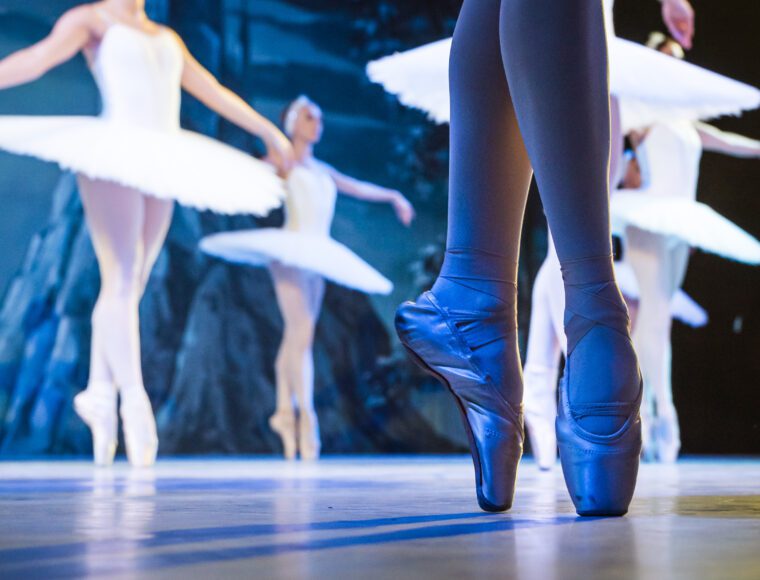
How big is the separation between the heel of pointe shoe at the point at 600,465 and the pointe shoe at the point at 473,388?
0.06m

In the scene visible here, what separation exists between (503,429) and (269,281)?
15.5 feet

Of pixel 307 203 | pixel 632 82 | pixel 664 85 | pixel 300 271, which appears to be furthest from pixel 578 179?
pixel 307 203

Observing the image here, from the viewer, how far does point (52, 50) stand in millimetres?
3164

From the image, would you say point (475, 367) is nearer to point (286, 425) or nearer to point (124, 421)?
point (124, 421)

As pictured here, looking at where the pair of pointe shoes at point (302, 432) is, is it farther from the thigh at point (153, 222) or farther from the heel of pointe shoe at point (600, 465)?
the heel of pointe shoe at point (600, 465)

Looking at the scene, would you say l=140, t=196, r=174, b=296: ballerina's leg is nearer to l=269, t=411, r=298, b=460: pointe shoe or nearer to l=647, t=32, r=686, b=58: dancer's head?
l=269, t=411, r=298, b=460: pointe shoe

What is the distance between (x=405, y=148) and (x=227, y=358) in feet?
5.06

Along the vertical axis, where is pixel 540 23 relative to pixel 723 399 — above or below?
above

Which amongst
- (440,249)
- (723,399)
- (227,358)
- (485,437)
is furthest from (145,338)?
(485,437)

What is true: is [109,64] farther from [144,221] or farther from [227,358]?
[227,358]

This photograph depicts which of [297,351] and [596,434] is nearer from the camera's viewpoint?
[596,434]

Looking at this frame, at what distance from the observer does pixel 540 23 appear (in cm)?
82

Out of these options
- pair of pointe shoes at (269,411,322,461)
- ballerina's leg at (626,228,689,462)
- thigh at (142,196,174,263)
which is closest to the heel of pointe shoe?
thigh at (142,196,174,263)

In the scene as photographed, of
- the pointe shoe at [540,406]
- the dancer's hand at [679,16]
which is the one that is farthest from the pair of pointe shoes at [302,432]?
the dancer's hand at [679,16]
